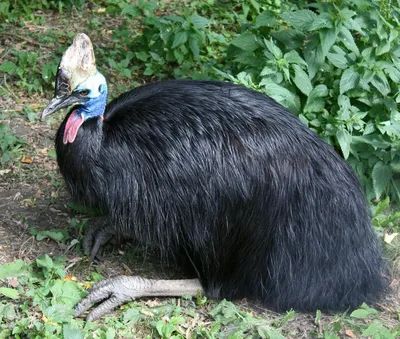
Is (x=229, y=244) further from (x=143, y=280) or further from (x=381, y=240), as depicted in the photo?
(x=381, y=240)

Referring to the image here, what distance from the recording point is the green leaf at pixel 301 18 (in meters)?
3.84

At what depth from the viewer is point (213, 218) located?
10.2 feet

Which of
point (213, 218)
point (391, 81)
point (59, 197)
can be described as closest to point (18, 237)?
point (59, 197)

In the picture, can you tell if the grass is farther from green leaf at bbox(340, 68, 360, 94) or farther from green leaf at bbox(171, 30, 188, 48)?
green leaf at bbox(340, 68, 360, 94)

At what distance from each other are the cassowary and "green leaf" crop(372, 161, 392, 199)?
0.55m

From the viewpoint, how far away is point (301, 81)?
3.87 meters

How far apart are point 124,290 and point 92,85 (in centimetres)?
88

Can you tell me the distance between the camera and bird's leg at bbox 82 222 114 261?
350 cm

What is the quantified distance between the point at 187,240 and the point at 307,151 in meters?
0.62

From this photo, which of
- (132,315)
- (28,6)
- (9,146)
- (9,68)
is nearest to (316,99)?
(132,315)

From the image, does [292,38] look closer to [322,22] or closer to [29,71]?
[322,22]

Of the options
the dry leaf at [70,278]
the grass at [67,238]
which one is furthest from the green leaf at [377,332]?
the dry leaf at [70,278]

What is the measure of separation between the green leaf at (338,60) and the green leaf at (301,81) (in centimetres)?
15

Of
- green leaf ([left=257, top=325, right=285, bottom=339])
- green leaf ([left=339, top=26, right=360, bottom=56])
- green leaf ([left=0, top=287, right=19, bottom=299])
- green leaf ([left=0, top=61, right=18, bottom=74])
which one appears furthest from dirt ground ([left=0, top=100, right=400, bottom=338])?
green leaf ([left=339, top=26, right=360, bottom=56])
